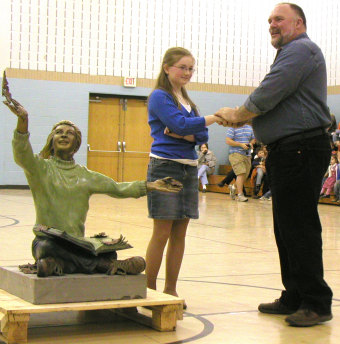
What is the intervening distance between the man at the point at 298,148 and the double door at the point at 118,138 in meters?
12.9

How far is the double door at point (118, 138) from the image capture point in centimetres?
1634

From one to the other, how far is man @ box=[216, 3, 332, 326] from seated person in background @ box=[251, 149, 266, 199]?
36.7ft

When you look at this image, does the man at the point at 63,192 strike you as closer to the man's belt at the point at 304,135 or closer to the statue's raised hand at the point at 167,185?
the statue's raised hand at the point at 167,185

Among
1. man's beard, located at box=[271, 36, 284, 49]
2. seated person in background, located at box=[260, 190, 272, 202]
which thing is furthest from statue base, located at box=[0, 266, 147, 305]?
seated person in background, located at box=[260, 190, 272, 202]

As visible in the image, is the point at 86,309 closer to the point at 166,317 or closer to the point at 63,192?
the point at 166,317

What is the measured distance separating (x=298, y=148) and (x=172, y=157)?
0.75 m

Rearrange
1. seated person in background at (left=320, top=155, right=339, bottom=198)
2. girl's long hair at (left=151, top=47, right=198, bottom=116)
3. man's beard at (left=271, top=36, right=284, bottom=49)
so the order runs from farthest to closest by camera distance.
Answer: seated person in background at (left=320, top=155, right=339, bottom=198) → girl's long hair at (left=151, top=47, right=198, bottom=116) → man's beard at (left=271, top=36, right=284, bottom=49)

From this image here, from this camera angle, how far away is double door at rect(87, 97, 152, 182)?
16.3 meters

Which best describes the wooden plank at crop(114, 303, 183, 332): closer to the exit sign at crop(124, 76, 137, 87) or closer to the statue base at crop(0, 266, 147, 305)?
the statue base at crop(0, 266, 147, 305)

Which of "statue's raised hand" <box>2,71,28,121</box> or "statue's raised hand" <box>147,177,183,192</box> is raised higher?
"statue's raised hand" <box>2,71,28,121</box>

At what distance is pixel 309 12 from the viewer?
56.9 ft

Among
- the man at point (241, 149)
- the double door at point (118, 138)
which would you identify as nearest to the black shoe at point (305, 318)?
the man at point (241, 149)

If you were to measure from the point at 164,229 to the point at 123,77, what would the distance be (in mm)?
12970

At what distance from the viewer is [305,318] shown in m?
3.30
